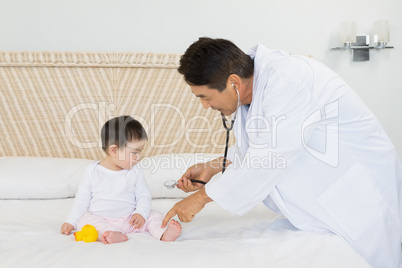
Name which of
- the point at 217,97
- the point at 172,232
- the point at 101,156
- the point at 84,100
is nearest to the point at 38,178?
the point at 101,156

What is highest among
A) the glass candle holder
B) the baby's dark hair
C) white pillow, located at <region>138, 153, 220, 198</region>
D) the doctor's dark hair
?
the doctor's dark hair

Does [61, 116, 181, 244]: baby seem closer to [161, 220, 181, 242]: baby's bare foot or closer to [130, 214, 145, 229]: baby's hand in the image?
[130, 214, 145, 229]: baby's hand

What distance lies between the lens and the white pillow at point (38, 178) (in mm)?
2236

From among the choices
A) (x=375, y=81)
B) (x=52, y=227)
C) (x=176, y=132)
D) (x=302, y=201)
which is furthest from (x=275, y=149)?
(x=375, y=81)

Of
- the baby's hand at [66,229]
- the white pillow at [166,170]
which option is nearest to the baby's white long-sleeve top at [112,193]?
the baby's hand at [66,229]

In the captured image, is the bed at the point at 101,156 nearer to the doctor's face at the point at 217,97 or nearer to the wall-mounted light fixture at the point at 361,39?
the doctor's face at the point at 217,97

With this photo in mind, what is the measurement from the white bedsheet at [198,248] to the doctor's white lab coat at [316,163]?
126 millimetres

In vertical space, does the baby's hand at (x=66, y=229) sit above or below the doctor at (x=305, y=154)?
below

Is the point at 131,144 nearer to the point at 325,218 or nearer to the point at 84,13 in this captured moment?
the point at 325,218

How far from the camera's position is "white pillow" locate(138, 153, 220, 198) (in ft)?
7.58

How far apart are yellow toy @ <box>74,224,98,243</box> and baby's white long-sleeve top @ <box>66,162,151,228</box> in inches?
9.2

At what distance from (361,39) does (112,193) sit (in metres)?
2.07

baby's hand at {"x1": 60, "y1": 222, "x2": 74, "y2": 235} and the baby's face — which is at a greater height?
the baby's face

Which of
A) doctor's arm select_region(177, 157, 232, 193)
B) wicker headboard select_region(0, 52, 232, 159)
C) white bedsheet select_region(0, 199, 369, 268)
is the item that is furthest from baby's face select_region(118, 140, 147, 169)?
wicker headboard select_region(0, 52, 232, 159)
